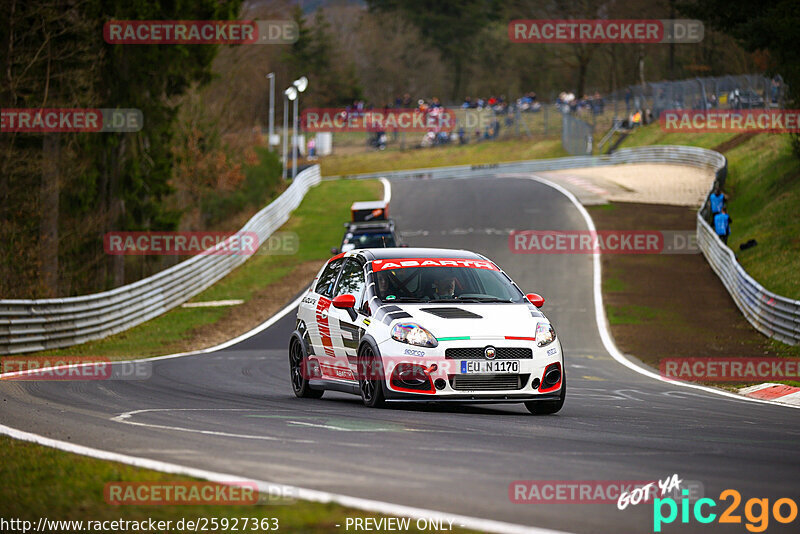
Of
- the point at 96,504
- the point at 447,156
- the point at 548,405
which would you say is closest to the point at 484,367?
the point at 548,405

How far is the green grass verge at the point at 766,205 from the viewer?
29.9 m

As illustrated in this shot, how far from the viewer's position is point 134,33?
119 ft

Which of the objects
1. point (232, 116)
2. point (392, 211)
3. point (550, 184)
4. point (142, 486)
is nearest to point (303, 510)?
point (142, 486)

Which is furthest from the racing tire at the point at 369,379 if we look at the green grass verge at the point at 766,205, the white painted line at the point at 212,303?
the white painted line at the point at 212,303

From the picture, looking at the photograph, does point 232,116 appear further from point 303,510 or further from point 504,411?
point 303,510

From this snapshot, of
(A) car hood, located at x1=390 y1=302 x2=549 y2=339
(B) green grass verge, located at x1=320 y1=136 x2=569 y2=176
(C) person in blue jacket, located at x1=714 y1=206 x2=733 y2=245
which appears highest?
(B) green grass verge, located at x1=320 y1=136 x2=569 y2=176

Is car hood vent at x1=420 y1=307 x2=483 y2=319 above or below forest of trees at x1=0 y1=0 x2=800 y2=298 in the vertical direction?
below

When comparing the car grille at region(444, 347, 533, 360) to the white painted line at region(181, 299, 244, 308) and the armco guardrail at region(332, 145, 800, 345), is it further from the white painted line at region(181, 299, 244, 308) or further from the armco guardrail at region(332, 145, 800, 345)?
the white painted line at region(181, 299, 244, 308)

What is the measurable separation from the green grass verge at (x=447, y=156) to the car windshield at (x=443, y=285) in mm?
67122

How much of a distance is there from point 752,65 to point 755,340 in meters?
60.5

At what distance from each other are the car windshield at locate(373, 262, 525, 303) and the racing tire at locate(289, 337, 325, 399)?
167 centimetres

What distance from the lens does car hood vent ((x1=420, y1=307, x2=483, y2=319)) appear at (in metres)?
10.9

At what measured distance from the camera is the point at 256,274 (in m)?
37.8

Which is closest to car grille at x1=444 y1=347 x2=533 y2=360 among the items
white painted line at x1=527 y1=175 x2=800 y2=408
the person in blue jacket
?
white painted line at x1=527 y1=175 x2=800 y2=408
